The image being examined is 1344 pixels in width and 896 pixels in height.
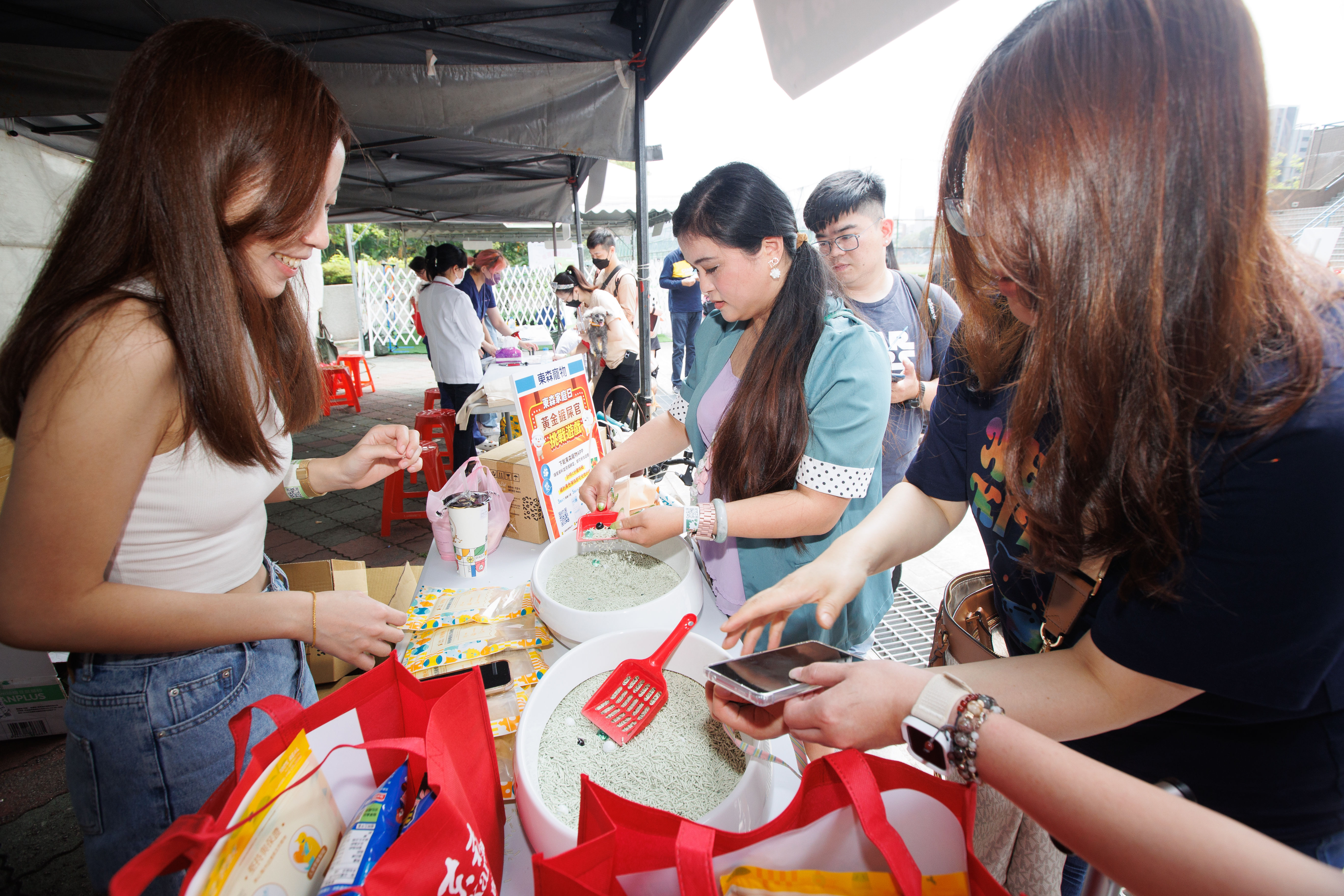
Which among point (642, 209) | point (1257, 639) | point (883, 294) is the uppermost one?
point (642, 209)

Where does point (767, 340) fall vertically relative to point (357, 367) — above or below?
above

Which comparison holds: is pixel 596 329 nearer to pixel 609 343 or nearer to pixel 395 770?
pixel 609 343

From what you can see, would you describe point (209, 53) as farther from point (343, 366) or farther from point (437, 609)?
point (343, 366)

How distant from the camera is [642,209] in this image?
3.13 meters

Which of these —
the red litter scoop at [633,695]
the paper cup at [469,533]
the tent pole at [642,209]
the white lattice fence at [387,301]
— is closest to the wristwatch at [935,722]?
the red litter scoop at [633,695]

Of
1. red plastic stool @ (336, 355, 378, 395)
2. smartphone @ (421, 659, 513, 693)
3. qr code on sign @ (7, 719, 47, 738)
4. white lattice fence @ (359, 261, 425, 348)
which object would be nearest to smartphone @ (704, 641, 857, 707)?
smartphone @ (421, 659, 513, 693)

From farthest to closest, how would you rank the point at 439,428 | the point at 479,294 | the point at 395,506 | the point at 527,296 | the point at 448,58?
the point at 527,296, the point at 479,294, the point at 439,428, the point at 395,506, the point at 448,58

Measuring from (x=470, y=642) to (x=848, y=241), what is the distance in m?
2.16

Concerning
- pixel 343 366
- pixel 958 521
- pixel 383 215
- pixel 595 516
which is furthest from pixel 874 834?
pixel 383 215

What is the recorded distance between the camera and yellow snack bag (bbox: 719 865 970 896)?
577 mm

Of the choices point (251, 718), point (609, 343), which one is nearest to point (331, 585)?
point (251, 718)

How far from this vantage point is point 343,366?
7.54 m

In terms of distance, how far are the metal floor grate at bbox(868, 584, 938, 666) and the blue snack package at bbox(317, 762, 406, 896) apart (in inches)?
72.1

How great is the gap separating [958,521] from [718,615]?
1.88 ft
